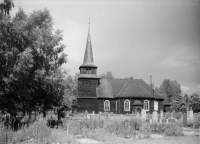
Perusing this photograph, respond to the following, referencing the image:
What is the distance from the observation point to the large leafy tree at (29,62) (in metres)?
11.7

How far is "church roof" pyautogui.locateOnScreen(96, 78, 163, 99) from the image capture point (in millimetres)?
34481

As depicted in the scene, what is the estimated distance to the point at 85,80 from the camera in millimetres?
34938

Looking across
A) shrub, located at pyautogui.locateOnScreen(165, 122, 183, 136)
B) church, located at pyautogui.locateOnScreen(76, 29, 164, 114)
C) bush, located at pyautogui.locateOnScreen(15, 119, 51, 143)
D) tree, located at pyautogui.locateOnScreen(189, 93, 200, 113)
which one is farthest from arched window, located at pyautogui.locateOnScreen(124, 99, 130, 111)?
tree, located at pyautogui.locateOnScreen(189, 93, 200, 113)

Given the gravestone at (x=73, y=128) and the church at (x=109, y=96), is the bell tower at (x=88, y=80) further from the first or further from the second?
the gravestone at (x=73, y=128)

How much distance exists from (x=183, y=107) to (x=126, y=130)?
165ft

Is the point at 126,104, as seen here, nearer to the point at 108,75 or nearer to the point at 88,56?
the point at 88,56

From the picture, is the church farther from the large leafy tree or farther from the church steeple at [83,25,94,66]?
the large leafy tree

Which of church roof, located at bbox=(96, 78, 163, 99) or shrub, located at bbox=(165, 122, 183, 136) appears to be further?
church roof, located at bbox=(96, 78, 163, 99)

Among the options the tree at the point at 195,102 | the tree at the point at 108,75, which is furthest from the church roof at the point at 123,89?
the tree at the point at 108,75

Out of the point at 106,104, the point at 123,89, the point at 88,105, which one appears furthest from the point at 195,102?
the point at 88,105

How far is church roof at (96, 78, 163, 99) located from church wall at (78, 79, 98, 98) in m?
1.30

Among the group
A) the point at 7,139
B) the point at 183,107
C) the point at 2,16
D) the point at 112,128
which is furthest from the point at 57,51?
the point at 183,107

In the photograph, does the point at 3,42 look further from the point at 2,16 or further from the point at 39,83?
the point at 39,83

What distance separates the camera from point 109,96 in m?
35.0
